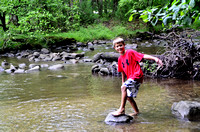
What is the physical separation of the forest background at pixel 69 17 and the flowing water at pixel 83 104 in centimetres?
170

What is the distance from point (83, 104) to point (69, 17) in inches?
627

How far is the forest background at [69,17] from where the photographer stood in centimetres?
288

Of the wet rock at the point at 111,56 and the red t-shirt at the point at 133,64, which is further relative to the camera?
the wet rock at the point at 111,56

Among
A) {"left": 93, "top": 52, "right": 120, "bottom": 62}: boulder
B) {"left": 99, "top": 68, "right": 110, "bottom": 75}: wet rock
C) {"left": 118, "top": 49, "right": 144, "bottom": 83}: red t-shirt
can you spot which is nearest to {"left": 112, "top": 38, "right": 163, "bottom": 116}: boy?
{"left": 118, "top": 49, "right": 144, "bottom": 83}: red t-shirt

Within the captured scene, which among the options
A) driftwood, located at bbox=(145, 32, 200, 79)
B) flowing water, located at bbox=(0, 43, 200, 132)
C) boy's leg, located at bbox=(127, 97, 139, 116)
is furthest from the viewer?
driftwood, located at bbox=(145, 32, 200, 79)

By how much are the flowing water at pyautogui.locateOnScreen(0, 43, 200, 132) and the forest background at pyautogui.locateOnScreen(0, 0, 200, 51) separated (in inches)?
66.8

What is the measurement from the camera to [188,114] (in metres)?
4.33

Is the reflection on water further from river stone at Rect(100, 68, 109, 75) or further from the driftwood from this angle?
river stone at Rect(100, 68, 109, 75)

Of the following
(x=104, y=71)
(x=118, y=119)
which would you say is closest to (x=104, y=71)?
(x=104, y=71)

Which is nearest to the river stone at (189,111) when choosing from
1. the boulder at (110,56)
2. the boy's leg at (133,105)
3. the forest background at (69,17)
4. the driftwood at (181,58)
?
the boy's leg at (133,105)

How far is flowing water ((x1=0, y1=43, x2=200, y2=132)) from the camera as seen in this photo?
4.07m

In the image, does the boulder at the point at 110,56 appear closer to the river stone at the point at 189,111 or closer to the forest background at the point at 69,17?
the forest background at the point at 69,17

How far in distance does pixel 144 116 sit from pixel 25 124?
7.18ft

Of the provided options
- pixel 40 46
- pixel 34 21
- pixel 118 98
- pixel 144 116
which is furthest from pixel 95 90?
pixel 40 46
